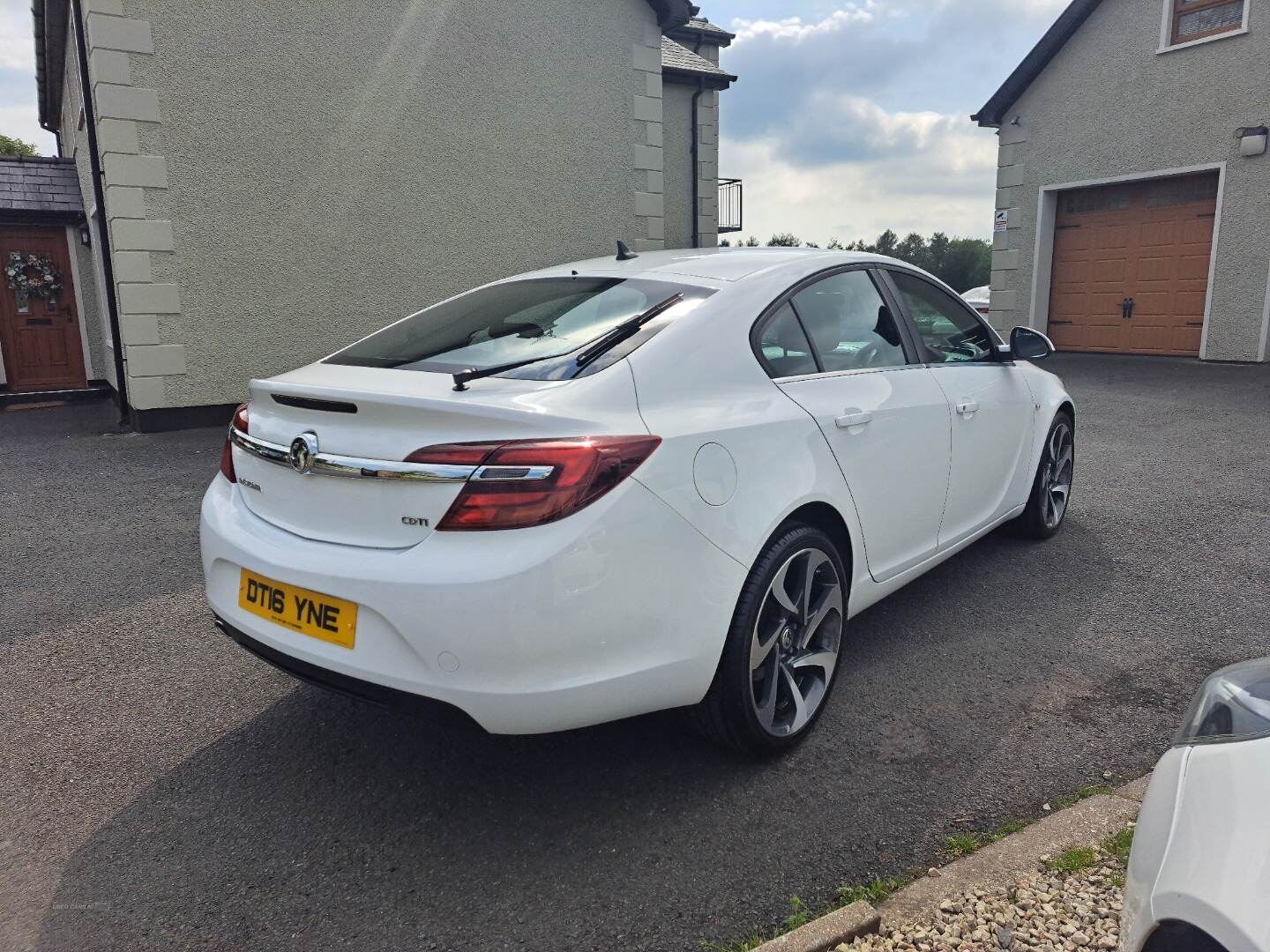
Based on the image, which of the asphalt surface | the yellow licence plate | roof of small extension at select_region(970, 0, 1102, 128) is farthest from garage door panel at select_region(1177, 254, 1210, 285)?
the yellow licence plate

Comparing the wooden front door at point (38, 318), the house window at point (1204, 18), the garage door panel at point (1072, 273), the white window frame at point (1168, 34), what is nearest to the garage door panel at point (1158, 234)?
the garage door panel at point (1072, 273)

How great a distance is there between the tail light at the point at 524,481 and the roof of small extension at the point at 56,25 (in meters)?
10.8

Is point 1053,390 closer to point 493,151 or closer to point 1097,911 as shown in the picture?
point 1097,911

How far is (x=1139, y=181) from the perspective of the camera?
42.5 ft

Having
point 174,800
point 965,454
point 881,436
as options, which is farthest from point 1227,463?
point 174,800

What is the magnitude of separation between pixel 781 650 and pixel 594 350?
1.03 metres

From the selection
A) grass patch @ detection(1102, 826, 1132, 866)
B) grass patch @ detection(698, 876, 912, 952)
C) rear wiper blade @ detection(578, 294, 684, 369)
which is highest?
rear wiper blade @ detection(578, 294, 684, 369)

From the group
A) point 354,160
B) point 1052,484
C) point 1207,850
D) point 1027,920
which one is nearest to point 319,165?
point 354,160

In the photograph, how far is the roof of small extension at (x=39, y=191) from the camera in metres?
12.5

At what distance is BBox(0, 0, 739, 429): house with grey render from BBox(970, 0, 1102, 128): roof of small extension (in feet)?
19.7

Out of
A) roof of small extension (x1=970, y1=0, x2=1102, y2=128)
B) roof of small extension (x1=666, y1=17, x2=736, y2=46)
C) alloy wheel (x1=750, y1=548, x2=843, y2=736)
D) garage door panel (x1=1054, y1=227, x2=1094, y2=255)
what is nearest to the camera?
alloy wheel (x1=750, y1=548, x2=843, y2=736)

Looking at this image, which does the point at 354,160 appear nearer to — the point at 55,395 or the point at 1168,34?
the point at 55,395

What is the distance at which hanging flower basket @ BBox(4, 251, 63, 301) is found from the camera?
41.9ft

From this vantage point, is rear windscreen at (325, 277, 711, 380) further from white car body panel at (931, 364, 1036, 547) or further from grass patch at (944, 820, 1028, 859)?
grass patch at (944, 820, 1028, 859)
